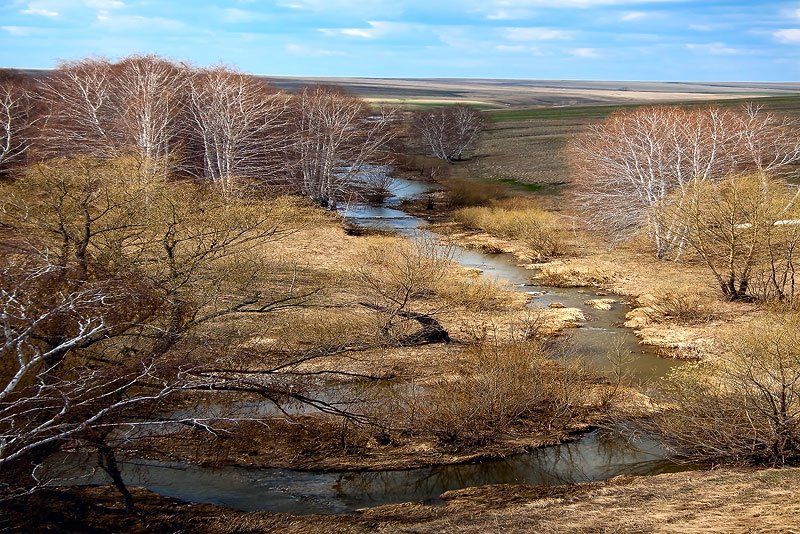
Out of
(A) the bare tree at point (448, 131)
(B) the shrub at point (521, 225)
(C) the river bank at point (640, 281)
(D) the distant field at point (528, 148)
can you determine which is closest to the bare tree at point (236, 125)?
(C) the river bank at point (640, 281)

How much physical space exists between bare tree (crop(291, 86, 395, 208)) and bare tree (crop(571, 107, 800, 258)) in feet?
45.9

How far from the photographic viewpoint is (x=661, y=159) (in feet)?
94.5

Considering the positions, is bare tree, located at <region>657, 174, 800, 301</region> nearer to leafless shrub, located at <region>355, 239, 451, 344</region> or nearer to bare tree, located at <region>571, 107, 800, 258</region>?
bare tree, located at <region>571, 107, 800, 258</region>

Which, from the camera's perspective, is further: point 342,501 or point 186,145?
point 186,145

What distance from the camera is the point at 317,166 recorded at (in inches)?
1614

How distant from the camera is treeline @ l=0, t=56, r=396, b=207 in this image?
→ 1337 inches

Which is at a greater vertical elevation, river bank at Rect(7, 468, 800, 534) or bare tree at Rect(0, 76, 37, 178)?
bare tree at Rect(0, 76, 37, 178)

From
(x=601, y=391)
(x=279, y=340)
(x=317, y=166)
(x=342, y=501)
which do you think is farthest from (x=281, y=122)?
(x=342, y=501)

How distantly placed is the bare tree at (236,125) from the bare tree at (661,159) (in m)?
17.6

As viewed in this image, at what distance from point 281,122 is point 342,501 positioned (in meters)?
32.3

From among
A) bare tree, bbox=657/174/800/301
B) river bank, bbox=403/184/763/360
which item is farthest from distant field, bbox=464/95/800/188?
bare tree, bbox=657/174/800/301

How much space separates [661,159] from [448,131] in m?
41.2

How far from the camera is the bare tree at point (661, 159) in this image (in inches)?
1085

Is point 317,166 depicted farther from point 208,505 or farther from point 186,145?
point 208,505
